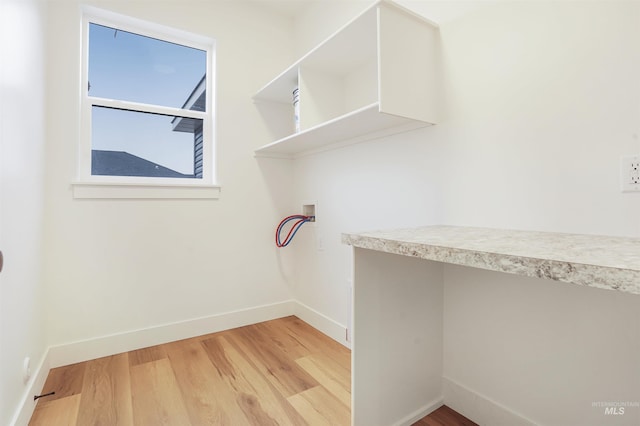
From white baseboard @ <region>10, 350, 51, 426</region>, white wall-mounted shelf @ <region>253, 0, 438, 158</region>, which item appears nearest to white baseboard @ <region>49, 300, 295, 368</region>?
white baseboard @ <region>10, 350, 51, 426</region>

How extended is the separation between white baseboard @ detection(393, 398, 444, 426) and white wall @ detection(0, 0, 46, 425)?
1.45 m

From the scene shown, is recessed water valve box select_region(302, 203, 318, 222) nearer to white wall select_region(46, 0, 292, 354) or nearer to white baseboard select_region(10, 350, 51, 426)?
white wall select_region(46, 0, 292, 354)

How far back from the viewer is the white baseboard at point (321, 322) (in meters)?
2.04

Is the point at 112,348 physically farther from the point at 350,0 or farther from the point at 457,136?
the point at 350,0

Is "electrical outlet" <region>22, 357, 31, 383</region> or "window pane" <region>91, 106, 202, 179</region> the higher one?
"window pane" <region>91, 106, 202, 179</region>

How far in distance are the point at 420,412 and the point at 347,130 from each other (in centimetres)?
140

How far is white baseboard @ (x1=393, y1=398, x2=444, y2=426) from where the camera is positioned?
4.23 ft

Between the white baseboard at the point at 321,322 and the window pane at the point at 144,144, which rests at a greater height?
the window pane at the point at 144,144

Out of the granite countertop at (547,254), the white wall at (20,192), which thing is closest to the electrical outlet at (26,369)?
the white wall at (20,192)

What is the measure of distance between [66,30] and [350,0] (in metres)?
1.67

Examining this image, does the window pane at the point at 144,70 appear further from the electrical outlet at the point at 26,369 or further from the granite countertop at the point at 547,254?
the granite countertop at the point at 547,254

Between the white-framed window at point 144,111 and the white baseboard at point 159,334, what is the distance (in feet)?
2.86

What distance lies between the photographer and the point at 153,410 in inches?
54.7

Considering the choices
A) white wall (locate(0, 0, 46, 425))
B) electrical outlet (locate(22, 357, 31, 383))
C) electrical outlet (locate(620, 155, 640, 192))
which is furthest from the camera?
electrical outlet (locate(22, 357, 31, 383))
